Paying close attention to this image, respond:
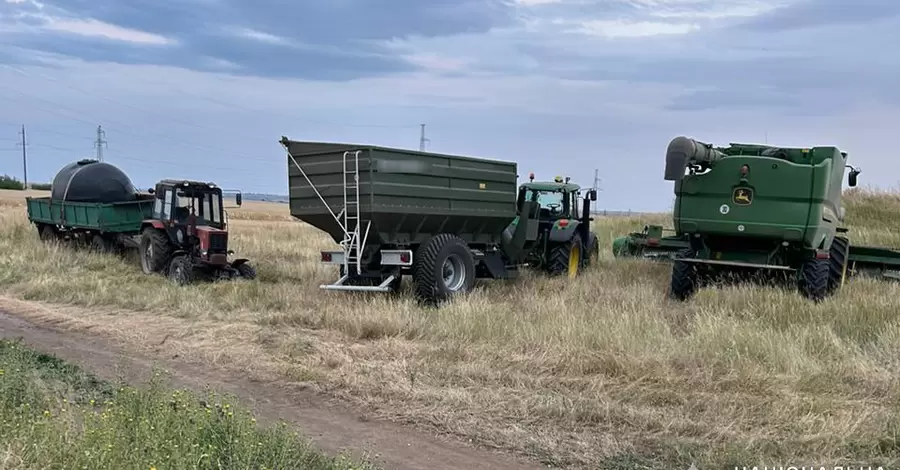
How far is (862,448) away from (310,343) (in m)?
5.69

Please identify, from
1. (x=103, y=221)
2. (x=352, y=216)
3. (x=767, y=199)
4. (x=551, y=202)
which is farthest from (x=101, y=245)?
(x=767, y=199)

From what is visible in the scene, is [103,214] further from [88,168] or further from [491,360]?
[491,360]

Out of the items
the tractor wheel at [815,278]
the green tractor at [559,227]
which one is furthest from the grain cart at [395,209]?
the tractor wheel at [815,278]

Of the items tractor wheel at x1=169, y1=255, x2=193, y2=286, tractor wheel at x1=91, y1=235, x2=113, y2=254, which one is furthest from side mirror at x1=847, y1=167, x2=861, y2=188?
tractor wheel at x1=91, y1=235, x2=113, y2=254

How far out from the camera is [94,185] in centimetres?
1944

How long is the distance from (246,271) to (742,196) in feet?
30.6

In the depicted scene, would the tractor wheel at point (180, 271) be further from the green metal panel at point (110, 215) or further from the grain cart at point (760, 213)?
the grain cart at point (760, 213)

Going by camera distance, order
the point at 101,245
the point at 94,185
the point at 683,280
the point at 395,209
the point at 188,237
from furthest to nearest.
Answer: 1. the point at 94,185
2. the point at 101,245
3. the point at 188,237
4. the point at 683,280
5. the point at 395,209

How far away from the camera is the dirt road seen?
5.08m

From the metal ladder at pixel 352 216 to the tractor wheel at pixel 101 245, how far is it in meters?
9.37

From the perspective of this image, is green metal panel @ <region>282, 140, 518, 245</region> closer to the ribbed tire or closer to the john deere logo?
the ribbed tire

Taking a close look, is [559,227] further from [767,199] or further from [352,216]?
[352,216]

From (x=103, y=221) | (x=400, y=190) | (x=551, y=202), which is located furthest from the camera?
(x=103, y=221)

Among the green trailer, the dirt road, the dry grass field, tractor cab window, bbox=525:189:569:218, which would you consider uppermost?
tractor cab window, bbox=525:189:569:218
